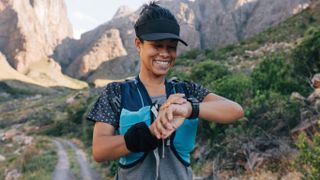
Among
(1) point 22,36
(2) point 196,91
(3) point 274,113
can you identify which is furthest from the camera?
(1) point 22,36

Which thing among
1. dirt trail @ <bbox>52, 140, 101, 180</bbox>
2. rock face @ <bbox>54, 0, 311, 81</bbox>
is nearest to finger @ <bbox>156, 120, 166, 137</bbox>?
dirt trail @ <bbox>52, 140, 101, 180</bbox>

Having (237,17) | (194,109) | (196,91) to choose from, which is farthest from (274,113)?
(237,17)

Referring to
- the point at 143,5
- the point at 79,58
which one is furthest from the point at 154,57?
the point at 79,58

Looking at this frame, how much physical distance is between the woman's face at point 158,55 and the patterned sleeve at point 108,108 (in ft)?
0.76

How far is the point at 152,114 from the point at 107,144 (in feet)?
0.87

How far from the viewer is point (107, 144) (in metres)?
2.14

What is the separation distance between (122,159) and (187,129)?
0.37m

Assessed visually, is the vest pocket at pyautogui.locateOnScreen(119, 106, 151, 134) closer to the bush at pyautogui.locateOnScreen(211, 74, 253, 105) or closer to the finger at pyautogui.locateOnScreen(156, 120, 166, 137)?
the finger at pyautogui.locateOnScreen(156, 120, 166, 137)

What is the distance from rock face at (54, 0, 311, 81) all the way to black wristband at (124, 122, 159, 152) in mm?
120697

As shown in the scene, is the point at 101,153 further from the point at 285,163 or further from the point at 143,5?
the point at 285,163

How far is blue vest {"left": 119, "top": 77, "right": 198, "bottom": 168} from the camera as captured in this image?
2.24 m

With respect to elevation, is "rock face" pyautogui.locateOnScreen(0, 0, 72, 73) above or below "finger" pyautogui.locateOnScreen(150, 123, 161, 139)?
above

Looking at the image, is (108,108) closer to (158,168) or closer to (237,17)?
→ (158,168)

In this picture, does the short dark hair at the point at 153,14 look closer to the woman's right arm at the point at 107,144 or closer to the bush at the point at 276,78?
the woman's right arm at the point at 107,144
